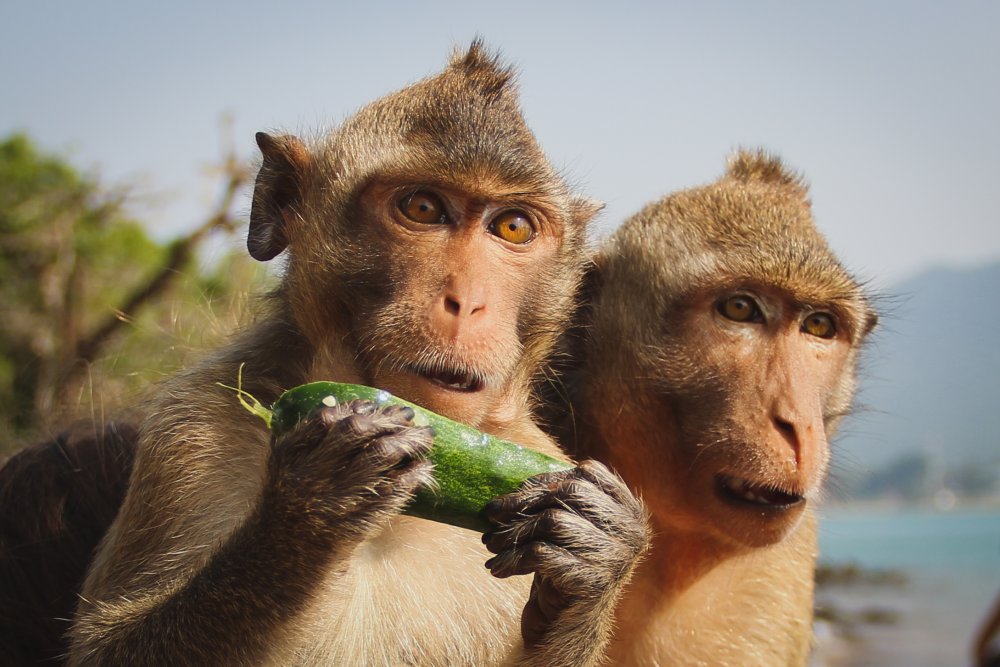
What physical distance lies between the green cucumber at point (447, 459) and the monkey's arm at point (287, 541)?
0.26ft

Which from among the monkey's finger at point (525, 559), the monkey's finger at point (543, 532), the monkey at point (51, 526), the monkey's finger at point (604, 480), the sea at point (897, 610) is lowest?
the monkey at point (51, 526)

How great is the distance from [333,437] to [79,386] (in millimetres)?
5091

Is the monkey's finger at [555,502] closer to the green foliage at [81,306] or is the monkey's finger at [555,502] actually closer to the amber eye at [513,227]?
the amber eye at [513,227]

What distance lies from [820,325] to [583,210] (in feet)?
3.89

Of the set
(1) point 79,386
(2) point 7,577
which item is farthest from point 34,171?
(2) point 7,577

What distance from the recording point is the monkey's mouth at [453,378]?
3225mm

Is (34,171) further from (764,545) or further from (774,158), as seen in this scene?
(764,545)

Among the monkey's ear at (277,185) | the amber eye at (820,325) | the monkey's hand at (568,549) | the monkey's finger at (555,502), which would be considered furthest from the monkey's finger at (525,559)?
the amber eye at (820,325)

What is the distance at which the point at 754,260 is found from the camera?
165 inches

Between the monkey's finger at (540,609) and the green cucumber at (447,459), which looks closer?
the green cucumber at (447,459)

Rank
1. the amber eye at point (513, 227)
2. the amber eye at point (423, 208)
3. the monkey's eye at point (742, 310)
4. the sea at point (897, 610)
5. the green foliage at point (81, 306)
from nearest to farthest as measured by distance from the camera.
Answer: the amber eye at point (423, 208) → the amber eye at point (513, 227) → the monkey's eye at point (742, 310) → the green foliage at point (81, 306) → the sea at point (897, 610)

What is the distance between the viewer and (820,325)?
4.32 metres

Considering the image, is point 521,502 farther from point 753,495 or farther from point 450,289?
point 753,495

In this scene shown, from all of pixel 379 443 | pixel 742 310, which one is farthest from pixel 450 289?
pixel 742 310
